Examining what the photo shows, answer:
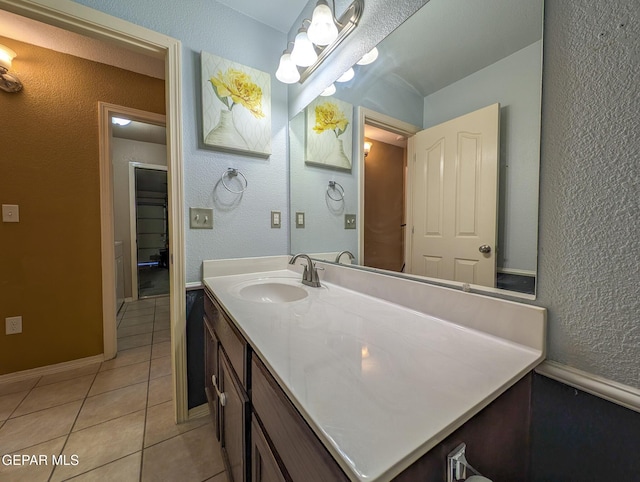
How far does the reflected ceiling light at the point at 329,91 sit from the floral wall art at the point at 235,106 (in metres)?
0.38

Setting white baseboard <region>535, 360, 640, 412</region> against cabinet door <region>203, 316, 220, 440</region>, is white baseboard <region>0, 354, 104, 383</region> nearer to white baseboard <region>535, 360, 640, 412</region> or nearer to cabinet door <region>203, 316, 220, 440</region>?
cabinet door <region>203, 316, 220, 440</region>

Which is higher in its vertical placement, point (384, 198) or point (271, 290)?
point (384, 198)

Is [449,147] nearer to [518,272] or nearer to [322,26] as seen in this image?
[518,272]

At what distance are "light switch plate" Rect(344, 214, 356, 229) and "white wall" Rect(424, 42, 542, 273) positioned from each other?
0.66m

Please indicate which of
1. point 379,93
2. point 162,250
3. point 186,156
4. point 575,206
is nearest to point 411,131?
point 379,93

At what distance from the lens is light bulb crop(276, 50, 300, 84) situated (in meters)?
1.40

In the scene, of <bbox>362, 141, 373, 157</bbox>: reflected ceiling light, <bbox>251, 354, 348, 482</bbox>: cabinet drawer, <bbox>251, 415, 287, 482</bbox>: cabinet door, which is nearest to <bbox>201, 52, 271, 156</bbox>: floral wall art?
<bbox>362, 141, 373, 157</bbox>: reflected ceiling light

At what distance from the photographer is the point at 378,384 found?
1.46 ft

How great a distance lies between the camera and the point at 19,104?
168 cm

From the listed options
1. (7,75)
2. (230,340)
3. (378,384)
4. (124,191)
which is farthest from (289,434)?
(124,191)

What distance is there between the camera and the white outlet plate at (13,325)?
5.57 feet

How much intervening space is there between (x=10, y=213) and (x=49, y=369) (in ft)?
3.67

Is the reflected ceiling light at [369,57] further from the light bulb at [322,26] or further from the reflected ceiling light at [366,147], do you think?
the reflected ceiling light at [366,147]

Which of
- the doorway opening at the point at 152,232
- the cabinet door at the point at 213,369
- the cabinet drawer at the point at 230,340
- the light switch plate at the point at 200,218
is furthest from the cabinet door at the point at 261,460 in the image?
the doorway opening at the point at 152,232
